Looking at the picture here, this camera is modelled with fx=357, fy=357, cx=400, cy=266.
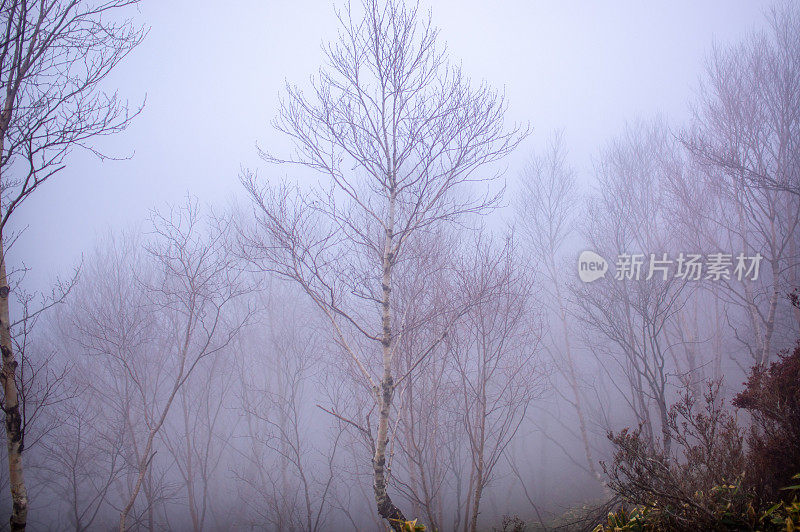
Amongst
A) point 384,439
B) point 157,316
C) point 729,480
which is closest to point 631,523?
point 729,480

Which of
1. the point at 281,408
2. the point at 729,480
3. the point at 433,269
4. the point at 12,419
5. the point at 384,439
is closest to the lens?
the point at 12,419

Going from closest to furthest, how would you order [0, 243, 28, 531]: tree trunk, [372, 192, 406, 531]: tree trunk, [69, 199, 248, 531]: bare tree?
[0, 243, 28, 531]: tree trunk → [372, 192, 406, 531]: tree trunk → [69, 199, 248, 531]: bare tree

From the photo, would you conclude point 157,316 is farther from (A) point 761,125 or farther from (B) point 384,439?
(A) point 761,125

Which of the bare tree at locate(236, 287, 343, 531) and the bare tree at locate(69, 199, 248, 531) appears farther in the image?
the bare tree at locate(236, 287, 343, 531)

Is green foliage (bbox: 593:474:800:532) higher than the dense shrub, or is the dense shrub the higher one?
the dense shrub

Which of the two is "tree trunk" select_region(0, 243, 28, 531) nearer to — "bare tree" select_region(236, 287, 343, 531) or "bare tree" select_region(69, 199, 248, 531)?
"bare tree" select_region(69, 199, 248, 531)

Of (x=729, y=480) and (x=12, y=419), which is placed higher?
(x=12, y=419)

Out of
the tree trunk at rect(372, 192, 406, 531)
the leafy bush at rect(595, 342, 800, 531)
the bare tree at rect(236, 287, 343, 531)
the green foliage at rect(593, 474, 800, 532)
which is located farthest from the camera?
the bare tree at rect(236, 287, 343, 531)

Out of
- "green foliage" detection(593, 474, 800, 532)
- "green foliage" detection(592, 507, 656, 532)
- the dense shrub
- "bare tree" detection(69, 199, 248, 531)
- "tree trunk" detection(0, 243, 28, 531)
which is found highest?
"bare tree" detection(69, 199, 248, 531)

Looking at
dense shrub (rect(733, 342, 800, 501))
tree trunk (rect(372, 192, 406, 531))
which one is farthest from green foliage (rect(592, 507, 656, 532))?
tree trunk (rect(372, 192, 406, 531))

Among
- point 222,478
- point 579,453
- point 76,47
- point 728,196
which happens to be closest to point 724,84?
point 728,196

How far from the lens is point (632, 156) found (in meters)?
10.8

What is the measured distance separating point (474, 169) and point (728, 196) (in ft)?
22.5

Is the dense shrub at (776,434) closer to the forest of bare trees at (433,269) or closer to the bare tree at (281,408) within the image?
the forest of bare trees at (433,269)
